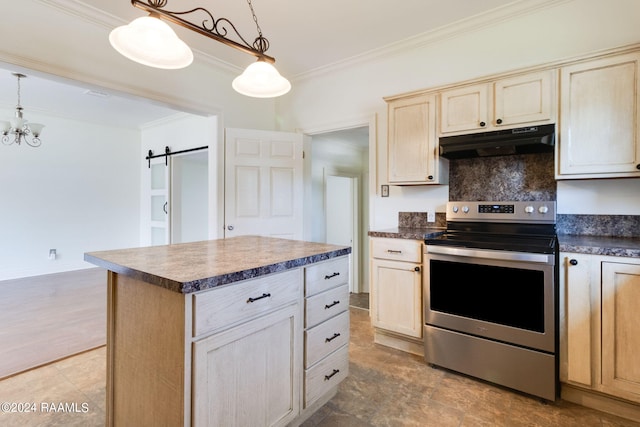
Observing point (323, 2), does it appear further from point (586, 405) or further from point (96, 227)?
point (96, 227)

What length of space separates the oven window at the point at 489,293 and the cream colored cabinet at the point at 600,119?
2.48 ft

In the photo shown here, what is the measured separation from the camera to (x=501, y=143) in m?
2.21

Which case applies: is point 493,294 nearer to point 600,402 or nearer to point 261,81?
point 600,402

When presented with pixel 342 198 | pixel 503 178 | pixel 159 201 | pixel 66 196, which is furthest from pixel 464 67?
pixel 66 196

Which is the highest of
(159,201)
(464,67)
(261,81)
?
(464,67)

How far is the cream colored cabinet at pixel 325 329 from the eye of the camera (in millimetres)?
1587

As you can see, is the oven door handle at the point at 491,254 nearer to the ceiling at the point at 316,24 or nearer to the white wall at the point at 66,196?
the ceiling at the point at 316,24

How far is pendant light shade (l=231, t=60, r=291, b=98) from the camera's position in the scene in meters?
1.73

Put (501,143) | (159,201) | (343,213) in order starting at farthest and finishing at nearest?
(159,201) → (343,213) → (501,143)

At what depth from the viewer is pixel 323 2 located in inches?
91.3

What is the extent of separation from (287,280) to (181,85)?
98.9 inches

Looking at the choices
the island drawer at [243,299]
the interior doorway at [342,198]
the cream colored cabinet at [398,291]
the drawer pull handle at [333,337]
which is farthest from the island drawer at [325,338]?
the interior doorway at [342,198]

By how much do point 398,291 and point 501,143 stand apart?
1.31 m

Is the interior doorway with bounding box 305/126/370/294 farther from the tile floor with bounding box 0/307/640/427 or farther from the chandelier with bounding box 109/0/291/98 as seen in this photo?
the chandelier with bounding box 109/0/291/98
